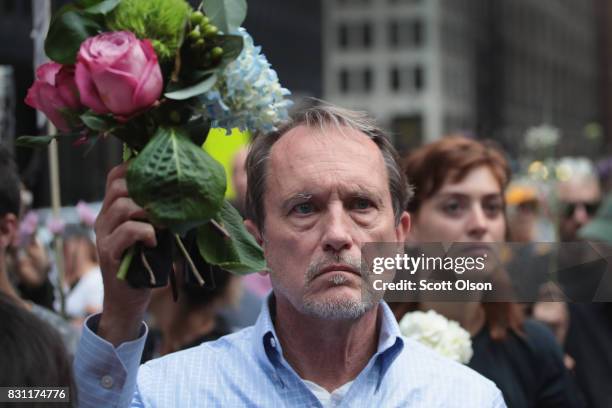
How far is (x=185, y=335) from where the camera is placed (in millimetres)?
5398

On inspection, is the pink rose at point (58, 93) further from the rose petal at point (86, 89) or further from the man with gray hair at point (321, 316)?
the man with gray hair at point (321, 316)

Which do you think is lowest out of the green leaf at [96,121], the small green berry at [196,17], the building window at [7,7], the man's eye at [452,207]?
the building window at [7,7]

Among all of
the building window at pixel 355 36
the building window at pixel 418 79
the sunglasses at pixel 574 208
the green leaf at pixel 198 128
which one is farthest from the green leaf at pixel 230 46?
the building window at pixel 355 36

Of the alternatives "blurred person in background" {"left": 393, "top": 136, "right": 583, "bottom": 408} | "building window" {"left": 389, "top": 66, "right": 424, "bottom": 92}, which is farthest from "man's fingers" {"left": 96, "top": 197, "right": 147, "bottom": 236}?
"building window" {"left": 389, "top": 66, "right": 424, "bottom": 92}

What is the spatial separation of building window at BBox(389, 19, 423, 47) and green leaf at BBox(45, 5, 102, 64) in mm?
84085

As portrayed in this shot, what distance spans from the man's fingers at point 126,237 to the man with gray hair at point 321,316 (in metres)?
0.65

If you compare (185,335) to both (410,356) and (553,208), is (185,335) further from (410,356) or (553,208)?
(553,208)

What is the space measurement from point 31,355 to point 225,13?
2.56 feet

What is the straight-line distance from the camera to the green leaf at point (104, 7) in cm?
218

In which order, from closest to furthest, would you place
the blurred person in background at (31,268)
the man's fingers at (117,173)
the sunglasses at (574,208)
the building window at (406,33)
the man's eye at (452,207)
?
the man's fingers at (117,173) → the man's eye at (452,207) → the blurred person in background at (31,268) → the sunglasses at (574,208) → the building window at (406,33)

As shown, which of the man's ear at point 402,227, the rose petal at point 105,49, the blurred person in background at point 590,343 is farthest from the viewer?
the blurred person in background at point 590,343

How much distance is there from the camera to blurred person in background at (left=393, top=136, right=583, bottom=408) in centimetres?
409

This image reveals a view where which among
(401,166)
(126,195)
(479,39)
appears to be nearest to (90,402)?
(126,195)

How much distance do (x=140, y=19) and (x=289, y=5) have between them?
192ft
